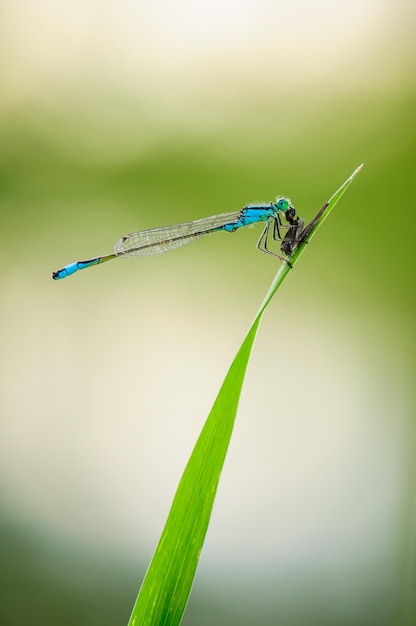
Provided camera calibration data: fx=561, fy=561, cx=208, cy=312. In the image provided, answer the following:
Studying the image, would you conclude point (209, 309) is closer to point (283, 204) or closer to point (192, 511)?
point (283, 204)

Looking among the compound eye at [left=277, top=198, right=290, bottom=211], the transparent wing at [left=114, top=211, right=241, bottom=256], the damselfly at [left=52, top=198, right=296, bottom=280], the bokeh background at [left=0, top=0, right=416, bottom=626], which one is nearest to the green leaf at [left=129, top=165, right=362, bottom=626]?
the compound eye at [left=277, top=198, right=290, bottom=211]

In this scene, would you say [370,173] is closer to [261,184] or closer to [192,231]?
[261,184]

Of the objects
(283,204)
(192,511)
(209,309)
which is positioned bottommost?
(192,511)

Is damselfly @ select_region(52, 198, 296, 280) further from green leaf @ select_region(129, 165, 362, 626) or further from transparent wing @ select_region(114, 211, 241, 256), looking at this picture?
green leaf @ select_region(129, 165, 362, 626)

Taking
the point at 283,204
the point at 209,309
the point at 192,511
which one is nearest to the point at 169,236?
the point at 283,204

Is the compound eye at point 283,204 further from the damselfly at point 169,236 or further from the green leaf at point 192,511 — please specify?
the green leaf at point 192,511

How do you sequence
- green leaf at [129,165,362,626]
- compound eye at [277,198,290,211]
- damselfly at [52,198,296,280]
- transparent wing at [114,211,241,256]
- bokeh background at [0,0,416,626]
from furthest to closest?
1. bokeh background at [0,0,416,626]
2. transparent wing at [114,211,241,256]
3. damselfly at [52,198,296,280]
4. compound eye at [277,198,290,211]
5. green leaf at [129,165,362,626]

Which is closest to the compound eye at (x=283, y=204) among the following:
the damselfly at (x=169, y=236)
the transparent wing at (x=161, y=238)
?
the damselfly at (x=169, y=236)
